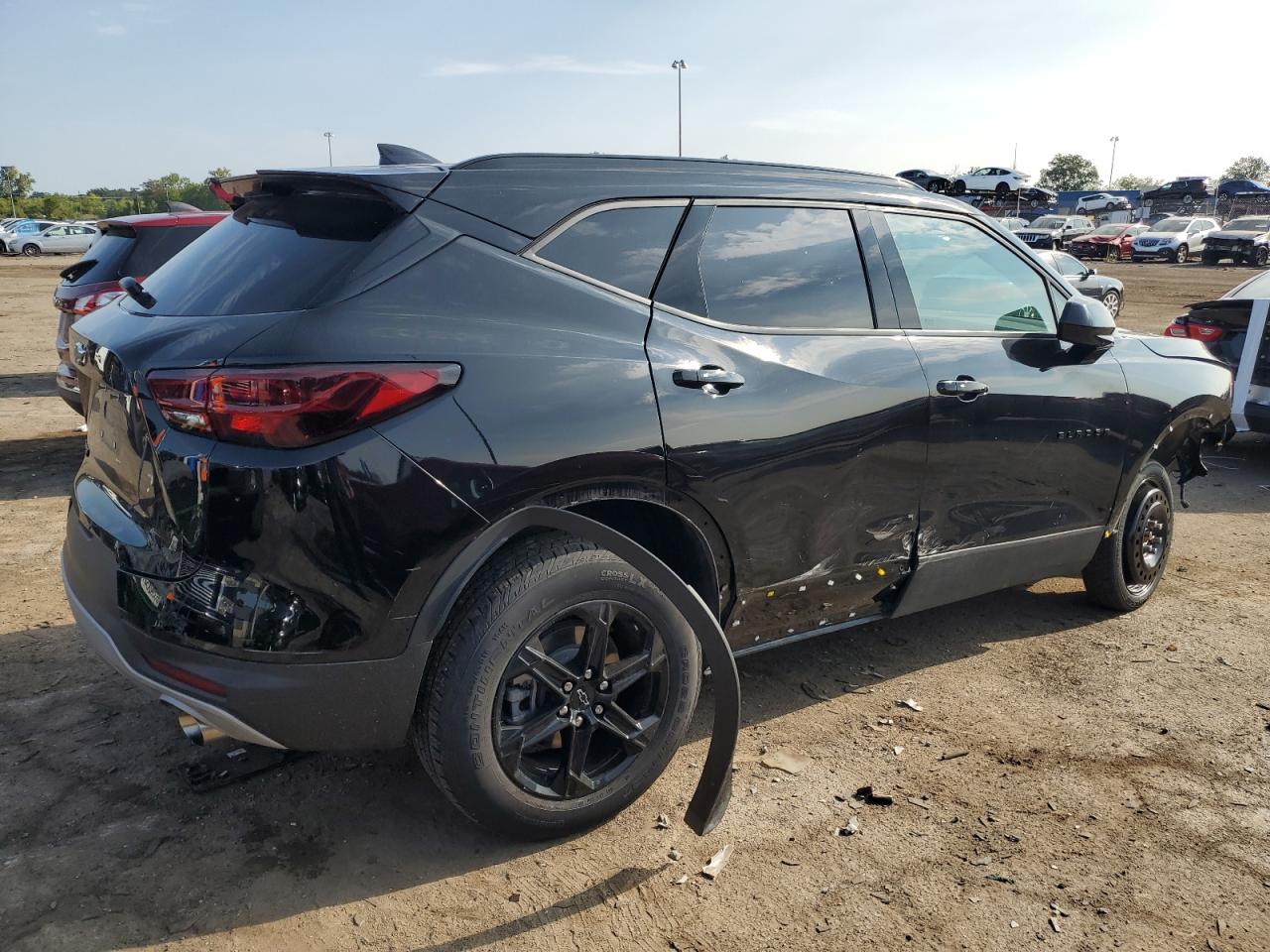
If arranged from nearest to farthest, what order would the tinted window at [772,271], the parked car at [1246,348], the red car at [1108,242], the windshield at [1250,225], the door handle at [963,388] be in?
the tinted window at [772,271], the door handle at [963,388], the parked car at [1246,348], the windshield at [1250,225], the red car at [1108,242]

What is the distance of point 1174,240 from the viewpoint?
3812cm

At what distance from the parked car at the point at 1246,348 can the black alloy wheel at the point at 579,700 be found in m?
6.06

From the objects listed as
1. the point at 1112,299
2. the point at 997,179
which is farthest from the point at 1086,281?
the point at 997,179

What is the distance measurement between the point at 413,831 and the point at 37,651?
7.00ft

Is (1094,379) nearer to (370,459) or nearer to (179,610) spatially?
(370,459)

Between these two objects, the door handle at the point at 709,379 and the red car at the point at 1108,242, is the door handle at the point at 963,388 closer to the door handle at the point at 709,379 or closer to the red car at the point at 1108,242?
A: the door handle at the point at 709,379

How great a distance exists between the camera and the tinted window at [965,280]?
3775 millimetres

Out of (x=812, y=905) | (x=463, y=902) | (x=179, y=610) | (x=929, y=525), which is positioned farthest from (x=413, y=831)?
(x=929, y=525)

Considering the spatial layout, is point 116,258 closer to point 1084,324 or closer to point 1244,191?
point 1084,324

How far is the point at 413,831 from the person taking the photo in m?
2.97

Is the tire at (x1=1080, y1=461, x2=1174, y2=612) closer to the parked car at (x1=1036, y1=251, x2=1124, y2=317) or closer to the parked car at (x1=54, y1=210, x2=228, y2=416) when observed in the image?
the parked car at (x1=54, y1=210, x2=228, y2=416)

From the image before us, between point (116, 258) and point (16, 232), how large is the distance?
40154mm

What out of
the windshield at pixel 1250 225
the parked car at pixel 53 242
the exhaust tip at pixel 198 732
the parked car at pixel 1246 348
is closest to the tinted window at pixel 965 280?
the exhaust tip at pixel 198 732

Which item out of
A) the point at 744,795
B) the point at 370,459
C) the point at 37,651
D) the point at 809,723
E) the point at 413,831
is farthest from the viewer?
the point at 37,651
